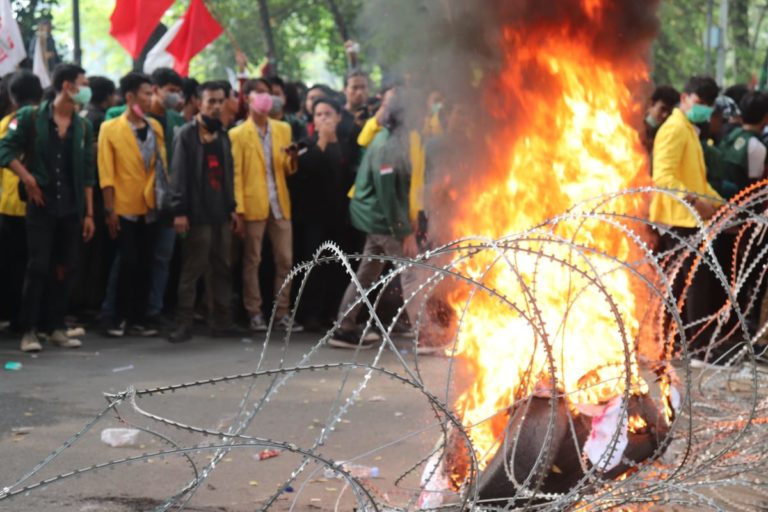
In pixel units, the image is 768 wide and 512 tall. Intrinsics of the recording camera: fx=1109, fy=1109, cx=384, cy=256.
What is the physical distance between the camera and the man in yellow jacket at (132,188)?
9500 millimetres

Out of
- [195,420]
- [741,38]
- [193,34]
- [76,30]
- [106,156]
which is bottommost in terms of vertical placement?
[195,420]

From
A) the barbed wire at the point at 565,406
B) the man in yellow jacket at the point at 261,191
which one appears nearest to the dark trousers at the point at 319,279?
the man in yellow jacket at the point at 261,191

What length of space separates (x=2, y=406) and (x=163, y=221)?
10.5 ft

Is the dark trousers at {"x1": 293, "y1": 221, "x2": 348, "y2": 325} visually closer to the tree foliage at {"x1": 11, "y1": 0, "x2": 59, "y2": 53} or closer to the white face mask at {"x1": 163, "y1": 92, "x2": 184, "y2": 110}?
the white face mask at {"x1": 163, "y1": 92, "x2": 184, "y2": 110}

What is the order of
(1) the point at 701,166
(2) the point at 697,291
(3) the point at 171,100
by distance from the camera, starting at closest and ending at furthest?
(1) the point at 701,166, (2) the point at 697,291, (3) the point at 171,100

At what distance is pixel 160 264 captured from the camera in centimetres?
1002

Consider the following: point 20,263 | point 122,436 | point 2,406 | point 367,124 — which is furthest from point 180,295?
point 122,436

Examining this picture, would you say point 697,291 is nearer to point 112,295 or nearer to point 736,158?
point 736,158

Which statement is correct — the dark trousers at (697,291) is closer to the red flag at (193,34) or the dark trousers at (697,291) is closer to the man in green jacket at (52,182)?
the man in green jacket at (52,182)

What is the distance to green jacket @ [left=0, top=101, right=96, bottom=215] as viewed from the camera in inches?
335

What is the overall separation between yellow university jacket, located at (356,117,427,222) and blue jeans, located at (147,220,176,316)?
1.68 metres

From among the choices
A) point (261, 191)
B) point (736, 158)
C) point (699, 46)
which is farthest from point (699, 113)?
point (699, 46)

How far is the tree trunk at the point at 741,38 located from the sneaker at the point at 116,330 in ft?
67.7

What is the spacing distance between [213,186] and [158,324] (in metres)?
1.45
